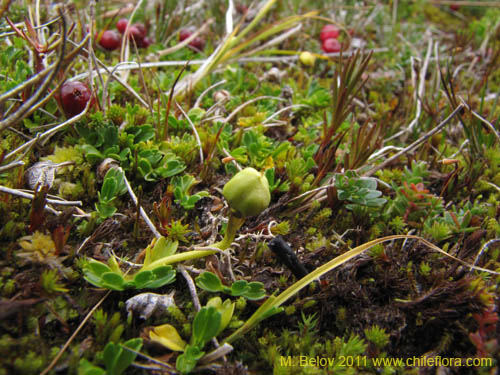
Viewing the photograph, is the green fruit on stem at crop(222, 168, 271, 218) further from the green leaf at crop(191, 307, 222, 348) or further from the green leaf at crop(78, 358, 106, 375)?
the green leaf at crop(78, 358, 106, 375)

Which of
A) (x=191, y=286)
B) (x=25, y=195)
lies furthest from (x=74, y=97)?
(x=191, y=286)

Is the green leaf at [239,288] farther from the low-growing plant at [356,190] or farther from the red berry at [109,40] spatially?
the red berry at [109,40]

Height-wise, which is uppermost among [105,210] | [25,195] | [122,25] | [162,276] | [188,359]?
[122,25]

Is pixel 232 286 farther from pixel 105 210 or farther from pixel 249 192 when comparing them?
pixel 105 210

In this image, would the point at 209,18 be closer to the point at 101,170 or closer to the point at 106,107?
the point at 106,107

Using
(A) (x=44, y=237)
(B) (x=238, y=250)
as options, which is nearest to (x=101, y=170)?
(A) (x=44, y=237)

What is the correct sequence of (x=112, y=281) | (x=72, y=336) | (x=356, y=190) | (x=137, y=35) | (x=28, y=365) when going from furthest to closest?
(x=137, y=35) → (x=356, y=190) → (x=112, y=281) → (x=72, y=336) → (x=28, y=365)
